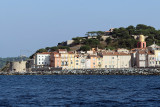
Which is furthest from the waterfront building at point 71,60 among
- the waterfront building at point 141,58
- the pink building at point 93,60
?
the waterfront building at point 141,58

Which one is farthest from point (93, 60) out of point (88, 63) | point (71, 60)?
point (71, 60)

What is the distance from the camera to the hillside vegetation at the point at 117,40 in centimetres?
11054

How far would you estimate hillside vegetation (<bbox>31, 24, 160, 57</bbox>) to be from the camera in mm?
110537

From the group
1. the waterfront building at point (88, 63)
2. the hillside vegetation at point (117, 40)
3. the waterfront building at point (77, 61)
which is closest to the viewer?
the waterfront building at point (77, 61)

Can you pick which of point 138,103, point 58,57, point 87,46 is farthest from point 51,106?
point 87,46

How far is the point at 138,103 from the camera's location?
26422 millimetres

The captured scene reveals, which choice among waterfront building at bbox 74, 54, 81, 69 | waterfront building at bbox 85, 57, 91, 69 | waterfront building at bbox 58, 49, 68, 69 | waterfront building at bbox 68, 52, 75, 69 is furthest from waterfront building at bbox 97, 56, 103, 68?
waterfront building at bbox 58, 49, 68, 69

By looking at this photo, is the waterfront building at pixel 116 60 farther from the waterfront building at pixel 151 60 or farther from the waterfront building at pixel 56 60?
the waterfront building at pixel 56 60

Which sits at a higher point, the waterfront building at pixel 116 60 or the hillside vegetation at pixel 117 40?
the hillside vegetation at pixel 117 40

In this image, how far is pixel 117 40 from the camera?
386 ft

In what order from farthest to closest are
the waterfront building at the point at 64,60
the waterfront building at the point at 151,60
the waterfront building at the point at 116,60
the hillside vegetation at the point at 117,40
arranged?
the hillside vegetation at the point at 117,40, the waterfront building at the point at 116,60, the waterfront building at the point at 151,60, the waterfront building at the point at 64,60

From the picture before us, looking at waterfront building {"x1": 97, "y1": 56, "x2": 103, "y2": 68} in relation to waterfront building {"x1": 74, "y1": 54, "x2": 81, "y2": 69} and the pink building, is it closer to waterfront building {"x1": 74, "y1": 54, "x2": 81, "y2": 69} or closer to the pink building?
the pink building

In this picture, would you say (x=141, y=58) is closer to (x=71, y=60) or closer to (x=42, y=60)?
(x=71, y=60)

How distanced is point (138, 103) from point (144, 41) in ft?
286
